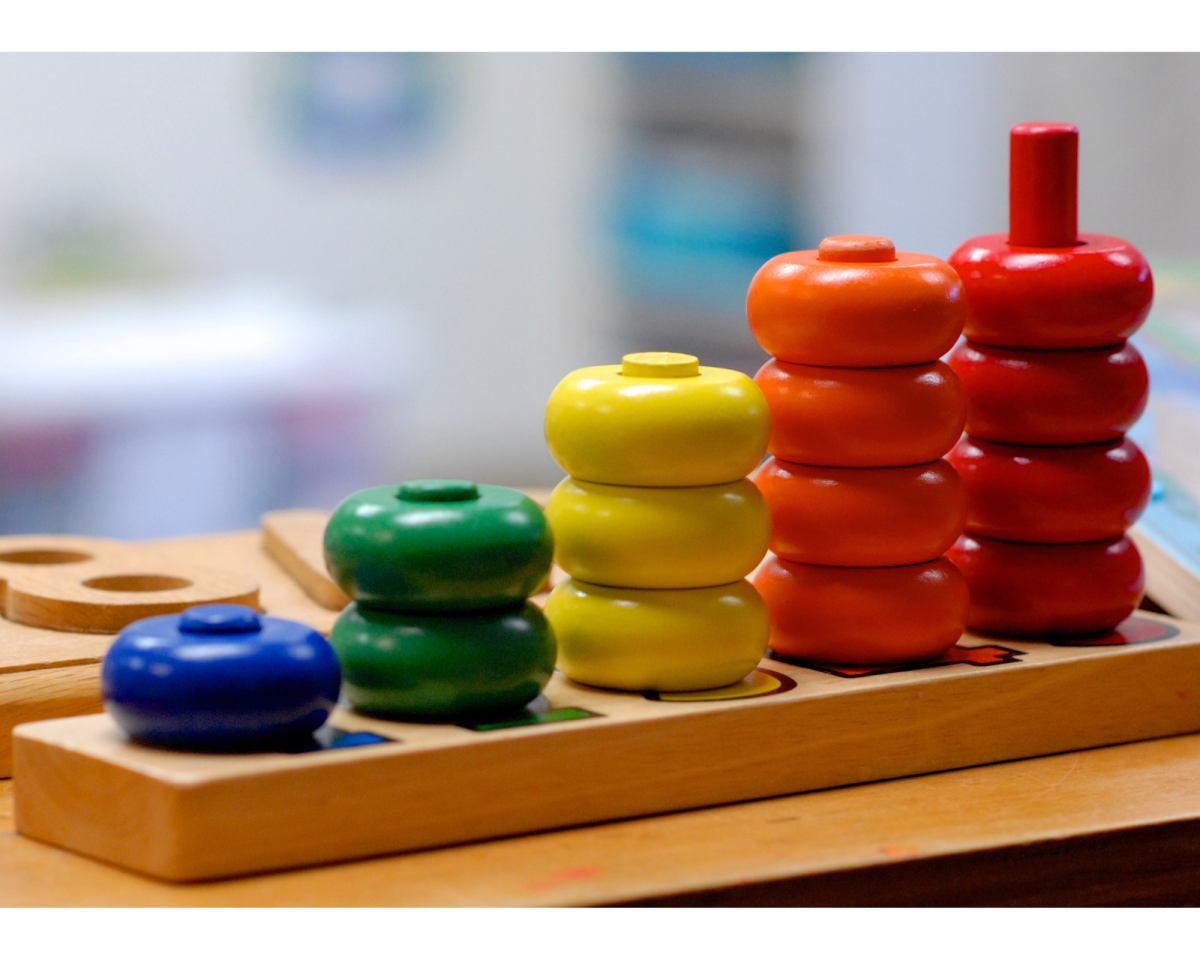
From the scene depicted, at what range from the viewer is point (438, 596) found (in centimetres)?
55

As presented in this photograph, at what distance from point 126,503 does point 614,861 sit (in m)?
2.02

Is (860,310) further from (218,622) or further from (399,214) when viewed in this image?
(399,214)

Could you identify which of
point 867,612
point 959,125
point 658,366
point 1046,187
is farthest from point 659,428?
point 959,125

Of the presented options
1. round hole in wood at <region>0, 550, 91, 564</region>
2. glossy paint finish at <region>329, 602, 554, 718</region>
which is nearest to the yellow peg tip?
glossy paint finish at <region>329, 602, 554, 718</region>

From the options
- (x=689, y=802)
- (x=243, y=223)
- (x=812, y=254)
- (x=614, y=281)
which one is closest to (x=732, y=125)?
(x=614, y=281)

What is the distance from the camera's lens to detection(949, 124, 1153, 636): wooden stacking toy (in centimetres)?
69

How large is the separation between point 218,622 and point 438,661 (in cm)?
8

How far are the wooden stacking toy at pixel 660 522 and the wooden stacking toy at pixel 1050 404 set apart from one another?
151 mm

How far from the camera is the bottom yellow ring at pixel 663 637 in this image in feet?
1.98

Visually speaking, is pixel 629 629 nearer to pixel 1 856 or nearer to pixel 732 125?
pixel 1 856

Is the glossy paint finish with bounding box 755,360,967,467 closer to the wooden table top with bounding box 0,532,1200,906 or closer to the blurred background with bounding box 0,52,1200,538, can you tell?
the wooden table top with bounding box 0,532,1200,906

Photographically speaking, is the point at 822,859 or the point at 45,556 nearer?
the point at 822,859

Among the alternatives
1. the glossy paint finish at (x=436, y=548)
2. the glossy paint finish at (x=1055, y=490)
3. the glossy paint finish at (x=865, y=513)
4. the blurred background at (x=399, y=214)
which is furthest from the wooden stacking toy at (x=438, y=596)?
the blurred background at (x=399, y=214)

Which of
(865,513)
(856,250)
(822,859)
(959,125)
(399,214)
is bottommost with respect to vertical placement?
(822,859)
